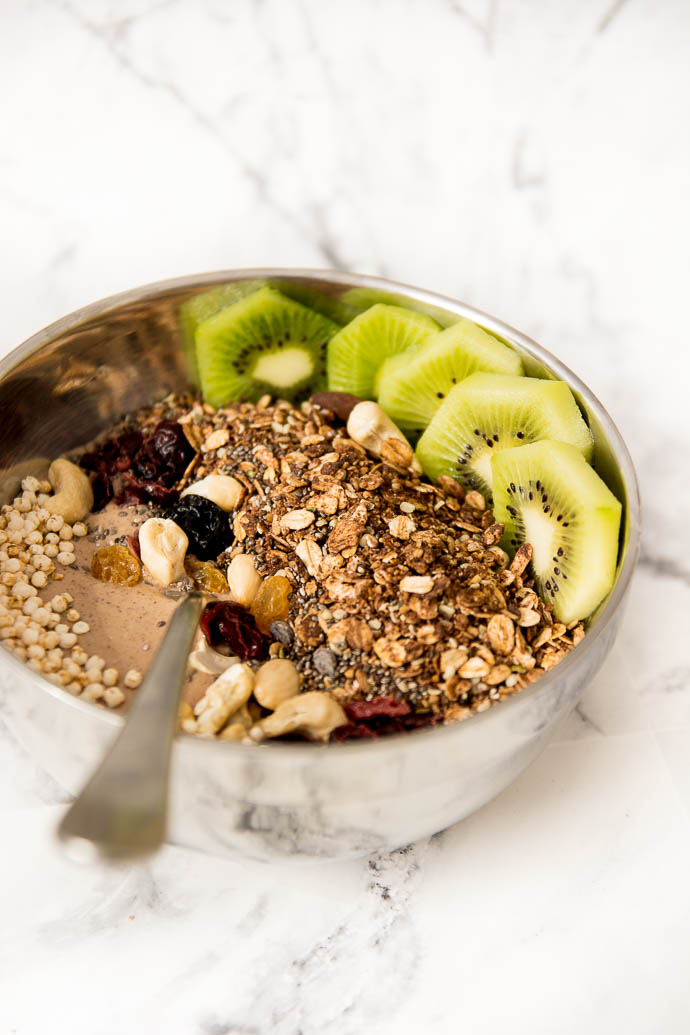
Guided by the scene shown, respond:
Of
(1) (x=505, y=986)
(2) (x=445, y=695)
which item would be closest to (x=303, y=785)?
(2) (x=445, y=695)

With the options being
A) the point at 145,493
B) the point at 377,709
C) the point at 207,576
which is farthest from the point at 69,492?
the point at 377,709

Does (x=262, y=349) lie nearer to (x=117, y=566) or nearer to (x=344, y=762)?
(x=117, y=566)

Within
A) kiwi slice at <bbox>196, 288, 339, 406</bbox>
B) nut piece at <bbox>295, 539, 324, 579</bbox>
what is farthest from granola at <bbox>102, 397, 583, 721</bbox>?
kiwi slice at <bbox>196, 288, 339, 406</bbox>

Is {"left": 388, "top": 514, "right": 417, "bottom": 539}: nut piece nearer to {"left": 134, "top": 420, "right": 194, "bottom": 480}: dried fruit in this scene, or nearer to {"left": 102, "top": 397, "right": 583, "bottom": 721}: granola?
{"left": 102, "top": 397, "right": 583, "bottom": 721}: granola

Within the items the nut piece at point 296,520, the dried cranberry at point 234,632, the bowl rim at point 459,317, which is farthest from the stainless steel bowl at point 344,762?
the nut piece at point 296,520

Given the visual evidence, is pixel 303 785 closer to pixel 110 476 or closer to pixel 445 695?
pixel 445 695
